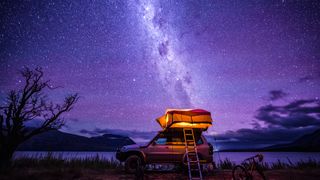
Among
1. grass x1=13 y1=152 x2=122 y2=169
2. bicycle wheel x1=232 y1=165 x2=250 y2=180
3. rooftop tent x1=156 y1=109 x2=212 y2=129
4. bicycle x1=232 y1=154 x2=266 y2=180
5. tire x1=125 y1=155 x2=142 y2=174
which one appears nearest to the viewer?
bicycle x1=232 y1=154 x2=266 y2=180

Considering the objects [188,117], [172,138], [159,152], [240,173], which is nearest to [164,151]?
[159,152]

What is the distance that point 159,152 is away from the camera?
11453 mm

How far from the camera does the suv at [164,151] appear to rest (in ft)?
37.1

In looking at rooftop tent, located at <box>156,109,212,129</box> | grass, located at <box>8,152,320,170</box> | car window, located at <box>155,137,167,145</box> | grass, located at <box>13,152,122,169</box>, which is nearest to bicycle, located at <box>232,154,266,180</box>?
rooftop tent, located at <box>156,109,212,129</box>

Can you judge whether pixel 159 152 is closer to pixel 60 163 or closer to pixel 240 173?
Result: pixel 240 173

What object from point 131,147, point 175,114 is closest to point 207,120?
point 175,114

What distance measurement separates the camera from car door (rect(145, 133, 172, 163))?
449 inches

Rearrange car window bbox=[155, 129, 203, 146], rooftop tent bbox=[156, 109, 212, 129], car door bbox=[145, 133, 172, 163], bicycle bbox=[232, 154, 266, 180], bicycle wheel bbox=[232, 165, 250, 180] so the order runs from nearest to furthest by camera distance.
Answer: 1. bicycle bbox=[232, 154, 266, 180]
2. bicycle wheel bbox=[232, 165, 250, 180]
3. rooftop tent bbox=[156, 109, 212, 129]
4. car door bbox=[145, 133, 172, 163]
5. car window bbox=[155, 129, 203, 146]

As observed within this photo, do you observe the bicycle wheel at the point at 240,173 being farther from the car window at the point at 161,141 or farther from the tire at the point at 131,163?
the tire at the point at 131,163

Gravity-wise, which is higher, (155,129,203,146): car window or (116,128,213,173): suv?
(155,129,203,146): car window

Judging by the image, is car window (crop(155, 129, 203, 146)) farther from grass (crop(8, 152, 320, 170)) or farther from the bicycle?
grass (crop(8, 152, 320, 170))

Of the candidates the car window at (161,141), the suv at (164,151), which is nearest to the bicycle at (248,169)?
the suv at (164,151)

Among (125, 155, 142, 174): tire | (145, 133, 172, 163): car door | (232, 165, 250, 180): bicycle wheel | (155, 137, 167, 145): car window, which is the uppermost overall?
(155, 137, 167, 145): car window

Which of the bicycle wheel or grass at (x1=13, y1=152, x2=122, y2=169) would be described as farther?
grass at (x1=13, y1=152, x2=122, y2=169)
